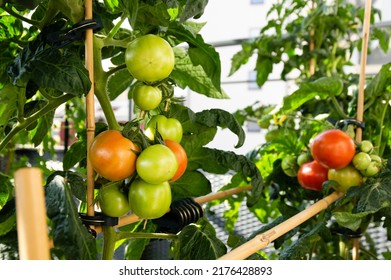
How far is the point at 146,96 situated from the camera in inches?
22.2

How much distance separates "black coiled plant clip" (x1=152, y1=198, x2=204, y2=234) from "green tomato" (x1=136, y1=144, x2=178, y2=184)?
0.56 ft

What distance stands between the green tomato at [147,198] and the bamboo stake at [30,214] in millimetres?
242

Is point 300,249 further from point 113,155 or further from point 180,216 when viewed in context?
point 113,155

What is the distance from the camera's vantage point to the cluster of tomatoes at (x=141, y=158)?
1.67 feet

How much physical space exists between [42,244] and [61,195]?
0.65 ft

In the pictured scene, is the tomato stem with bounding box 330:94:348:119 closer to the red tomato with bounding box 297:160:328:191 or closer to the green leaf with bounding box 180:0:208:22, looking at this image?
the red tomato with bounding box 297:160:328:191

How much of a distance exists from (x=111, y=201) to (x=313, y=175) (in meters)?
0.50

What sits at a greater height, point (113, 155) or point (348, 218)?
point (113, 155)

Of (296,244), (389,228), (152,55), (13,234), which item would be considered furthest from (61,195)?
(389,228)

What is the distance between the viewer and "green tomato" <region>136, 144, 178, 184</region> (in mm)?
502

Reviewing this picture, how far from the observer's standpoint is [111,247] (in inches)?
22.5

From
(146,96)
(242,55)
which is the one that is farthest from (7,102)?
(242,55)

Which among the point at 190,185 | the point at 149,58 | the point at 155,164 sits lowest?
the point at 190,185

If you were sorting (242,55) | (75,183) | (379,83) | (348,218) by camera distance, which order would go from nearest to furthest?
1. (75,183)
2. (348,218)
3. (379,83)
4. (242,55)
